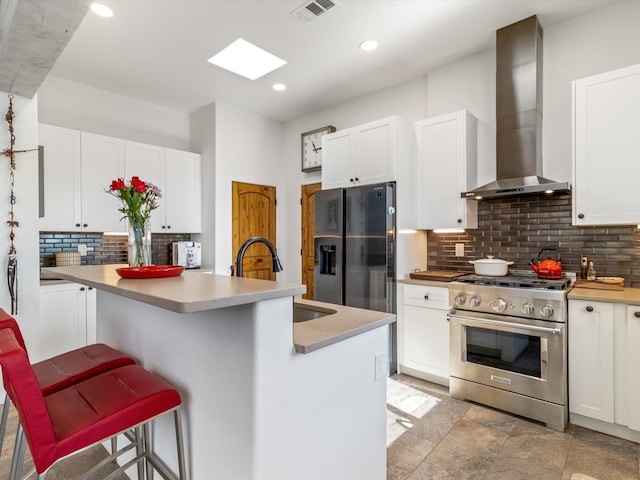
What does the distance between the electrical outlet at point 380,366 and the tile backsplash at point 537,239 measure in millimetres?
2158

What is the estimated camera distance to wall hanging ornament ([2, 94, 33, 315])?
2721 millimetres

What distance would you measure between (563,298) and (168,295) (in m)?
2.47

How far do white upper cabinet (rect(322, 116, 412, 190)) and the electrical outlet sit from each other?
6.96ft

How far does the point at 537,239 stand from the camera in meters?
3.05

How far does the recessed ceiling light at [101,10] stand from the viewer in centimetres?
260

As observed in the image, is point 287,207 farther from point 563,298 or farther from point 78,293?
point 563,298

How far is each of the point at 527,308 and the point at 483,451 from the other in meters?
0.99

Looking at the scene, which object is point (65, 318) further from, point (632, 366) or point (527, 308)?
point (632, 366)

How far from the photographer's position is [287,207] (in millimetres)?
5223

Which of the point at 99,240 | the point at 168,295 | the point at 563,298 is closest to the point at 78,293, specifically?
the point at 99,240

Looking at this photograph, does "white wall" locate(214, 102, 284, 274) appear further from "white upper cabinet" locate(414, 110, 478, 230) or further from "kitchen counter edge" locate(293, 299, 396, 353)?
"kitchen counter edge" locate(293, 299, 396, 353)

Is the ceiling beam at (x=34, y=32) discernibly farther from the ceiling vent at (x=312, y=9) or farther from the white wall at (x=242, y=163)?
the white wall at (x=242, y=163)

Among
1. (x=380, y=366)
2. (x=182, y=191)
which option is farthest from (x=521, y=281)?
Result: (x=182, y=191)

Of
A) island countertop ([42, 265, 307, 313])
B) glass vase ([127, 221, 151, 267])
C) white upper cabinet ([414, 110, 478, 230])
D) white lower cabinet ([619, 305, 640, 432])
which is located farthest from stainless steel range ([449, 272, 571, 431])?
glass vase ([127, 221, 151, 267])
